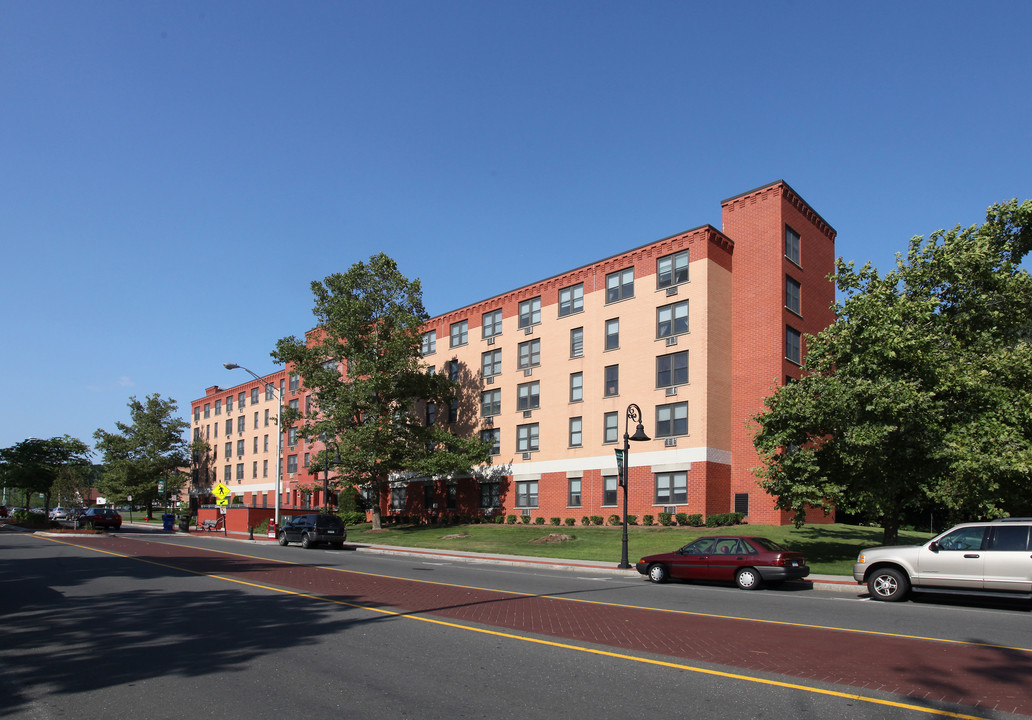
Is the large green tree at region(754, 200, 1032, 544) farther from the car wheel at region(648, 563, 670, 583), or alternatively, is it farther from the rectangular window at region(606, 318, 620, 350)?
the rectangular window at region(606, 318, 620, 350)

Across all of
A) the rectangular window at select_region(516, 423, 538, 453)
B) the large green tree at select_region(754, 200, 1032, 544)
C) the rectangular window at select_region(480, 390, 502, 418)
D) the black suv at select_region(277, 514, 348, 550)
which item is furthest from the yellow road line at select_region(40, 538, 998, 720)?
the rectangular window at select_region(480, 390, 502, 418)

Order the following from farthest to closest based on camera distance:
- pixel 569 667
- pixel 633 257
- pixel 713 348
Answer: pixel 633 257 → pixel 713 348 → pixel 569 667

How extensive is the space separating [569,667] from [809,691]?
8.36 feet

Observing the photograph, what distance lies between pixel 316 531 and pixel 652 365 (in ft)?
63.6

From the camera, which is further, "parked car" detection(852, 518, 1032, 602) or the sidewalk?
the sidewalk

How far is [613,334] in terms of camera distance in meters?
42.5

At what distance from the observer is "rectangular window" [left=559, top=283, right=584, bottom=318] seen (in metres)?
45.0

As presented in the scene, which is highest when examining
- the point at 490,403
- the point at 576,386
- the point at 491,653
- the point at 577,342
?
the point at 577,342

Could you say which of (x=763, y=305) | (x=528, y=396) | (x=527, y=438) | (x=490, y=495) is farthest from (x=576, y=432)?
(x=763, y=305)

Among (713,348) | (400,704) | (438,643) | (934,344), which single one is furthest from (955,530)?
(713,348)

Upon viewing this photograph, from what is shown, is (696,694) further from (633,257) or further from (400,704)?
(633,257)

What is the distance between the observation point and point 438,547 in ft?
112

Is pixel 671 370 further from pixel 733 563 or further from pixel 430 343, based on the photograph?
pixel 430 343

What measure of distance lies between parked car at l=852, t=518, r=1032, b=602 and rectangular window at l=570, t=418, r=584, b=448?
2711cm
